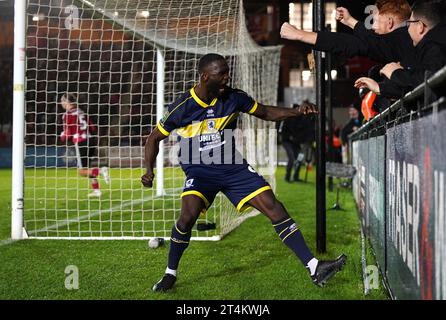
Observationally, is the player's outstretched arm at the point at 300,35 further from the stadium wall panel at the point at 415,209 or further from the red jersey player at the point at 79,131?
the red jersey player at the point at 79,131

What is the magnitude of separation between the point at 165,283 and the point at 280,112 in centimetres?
170

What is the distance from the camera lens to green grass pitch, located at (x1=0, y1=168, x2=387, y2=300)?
4.39 meters

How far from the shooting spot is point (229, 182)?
467cm

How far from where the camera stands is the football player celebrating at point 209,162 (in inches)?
180

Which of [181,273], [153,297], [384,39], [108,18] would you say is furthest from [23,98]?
[384,39]

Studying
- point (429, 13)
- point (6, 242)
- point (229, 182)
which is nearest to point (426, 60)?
point (429, 13)

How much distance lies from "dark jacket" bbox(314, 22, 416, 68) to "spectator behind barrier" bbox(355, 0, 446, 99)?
0.25m

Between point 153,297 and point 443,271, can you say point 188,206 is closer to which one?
point 153,297

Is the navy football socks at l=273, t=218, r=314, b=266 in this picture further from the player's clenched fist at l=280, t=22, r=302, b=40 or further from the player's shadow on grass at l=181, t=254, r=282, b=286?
the player's clenched fist at l=280, t=22, r=302, b=40

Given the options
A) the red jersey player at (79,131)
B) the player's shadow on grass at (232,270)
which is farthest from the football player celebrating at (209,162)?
the red jersey player at (79,131)

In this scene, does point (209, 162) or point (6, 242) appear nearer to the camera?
point (209, 162)

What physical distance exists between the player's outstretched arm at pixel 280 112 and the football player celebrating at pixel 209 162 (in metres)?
0.02

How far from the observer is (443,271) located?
227 centimetres

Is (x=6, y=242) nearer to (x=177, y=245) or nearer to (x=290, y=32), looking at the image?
(x=177, y=245)
